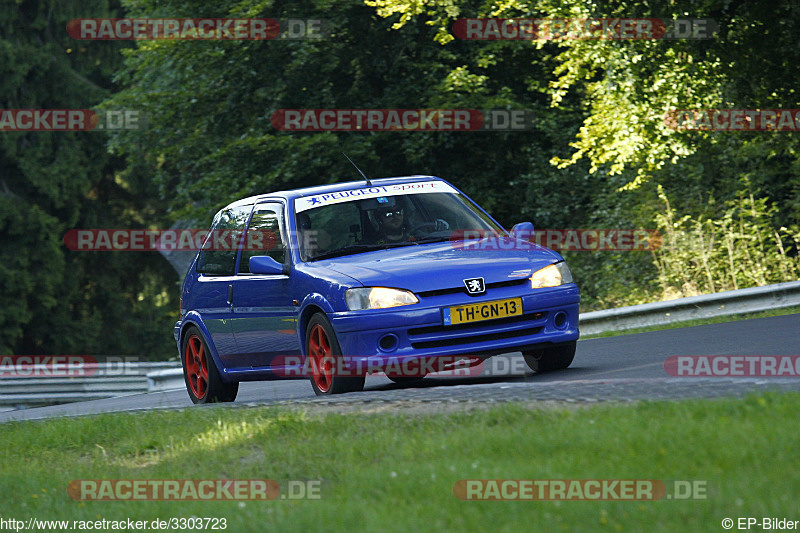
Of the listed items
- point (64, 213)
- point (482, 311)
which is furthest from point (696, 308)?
point (64, 213)

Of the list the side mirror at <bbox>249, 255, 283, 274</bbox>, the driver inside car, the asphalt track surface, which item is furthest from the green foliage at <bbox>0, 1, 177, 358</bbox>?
the side mirror at <bbox>249, 255, 283, 274</bbox>

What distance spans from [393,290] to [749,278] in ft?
35.9

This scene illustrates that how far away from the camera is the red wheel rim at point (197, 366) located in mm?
11211

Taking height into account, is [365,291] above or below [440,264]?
below

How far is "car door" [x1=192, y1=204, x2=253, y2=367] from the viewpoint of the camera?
421 inches

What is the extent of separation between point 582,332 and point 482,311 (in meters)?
8.11

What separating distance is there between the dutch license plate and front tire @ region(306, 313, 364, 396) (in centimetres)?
89

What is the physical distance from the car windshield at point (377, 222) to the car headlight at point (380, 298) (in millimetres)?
954

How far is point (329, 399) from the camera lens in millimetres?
8539

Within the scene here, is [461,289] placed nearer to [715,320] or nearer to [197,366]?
[197,366]

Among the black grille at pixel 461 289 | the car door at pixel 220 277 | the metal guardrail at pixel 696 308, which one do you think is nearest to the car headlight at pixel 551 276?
the black grille at pixel 461 289

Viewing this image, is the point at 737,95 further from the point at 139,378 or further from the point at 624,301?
the point at 139,378

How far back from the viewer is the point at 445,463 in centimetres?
599

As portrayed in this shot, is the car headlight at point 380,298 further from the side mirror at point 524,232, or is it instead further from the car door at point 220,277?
the car door at point 220,277
